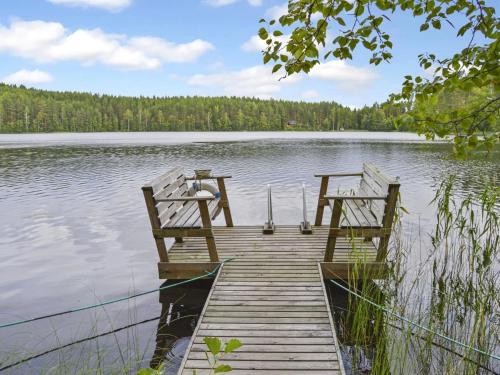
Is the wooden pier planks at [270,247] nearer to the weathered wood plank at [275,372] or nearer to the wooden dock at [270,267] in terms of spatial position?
the wooden dock at [270,267]

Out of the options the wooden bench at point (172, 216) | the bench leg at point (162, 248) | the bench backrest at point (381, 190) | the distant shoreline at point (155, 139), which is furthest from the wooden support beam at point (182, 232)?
the distant shoreline at point (155, 139)

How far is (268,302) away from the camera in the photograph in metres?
5.77

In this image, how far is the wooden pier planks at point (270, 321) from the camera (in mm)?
4359

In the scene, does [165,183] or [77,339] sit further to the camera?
[165,183]

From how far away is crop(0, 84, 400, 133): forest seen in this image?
147 meters

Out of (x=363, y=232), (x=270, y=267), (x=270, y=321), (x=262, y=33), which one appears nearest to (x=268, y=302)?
(x=270, y=321)

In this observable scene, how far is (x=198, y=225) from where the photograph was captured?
696cm

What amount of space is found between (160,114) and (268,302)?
169203 mm

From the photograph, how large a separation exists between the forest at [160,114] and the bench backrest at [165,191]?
15392cm

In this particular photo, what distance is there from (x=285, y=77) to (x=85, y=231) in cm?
1227

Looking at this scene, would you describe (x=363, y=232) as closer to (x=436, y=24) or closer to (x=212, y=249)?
(x=212, y=249)

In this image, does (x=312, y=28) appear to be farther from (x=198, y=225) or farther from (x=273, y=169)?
(x=273, y=169)

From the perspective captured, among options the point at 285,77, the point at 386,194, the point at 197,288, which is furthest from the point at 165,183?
the point at 285,77

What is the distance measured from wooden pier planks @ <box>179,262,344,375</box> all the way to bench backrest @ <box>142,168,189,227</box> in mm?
1369
